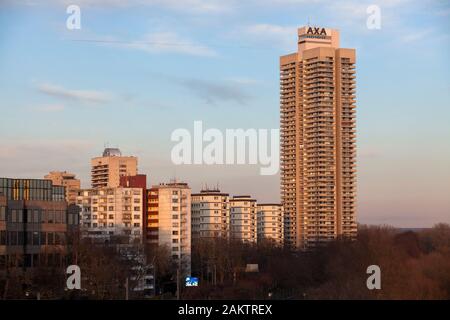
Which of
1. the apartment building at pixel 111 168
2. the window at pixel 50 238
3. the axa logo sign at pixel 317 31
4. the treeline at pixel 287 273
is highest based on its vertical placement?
the axa logo sign at pixel 317 31

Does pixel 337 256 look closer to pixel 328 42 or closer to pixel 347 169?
pixel 347 169

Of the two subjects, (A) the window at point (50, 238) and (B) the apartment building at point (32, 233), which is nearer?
(B) the apartment building at point (32, 233)

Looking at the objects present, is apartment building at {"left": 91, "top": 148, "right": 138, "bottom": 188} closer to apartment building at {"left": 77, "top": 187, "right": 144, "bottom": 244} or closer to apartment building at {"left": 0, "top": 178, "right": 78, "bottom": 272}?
apartment building at {"left": 77, "top": 187, "right": 144, "bottom": 244}

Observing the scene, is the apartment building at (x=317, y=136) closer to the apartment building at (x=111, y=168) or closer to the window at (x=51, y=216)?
the apartment building at (x=111, y=168)

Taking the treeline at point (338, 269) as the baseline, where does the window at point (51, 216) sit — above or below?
above

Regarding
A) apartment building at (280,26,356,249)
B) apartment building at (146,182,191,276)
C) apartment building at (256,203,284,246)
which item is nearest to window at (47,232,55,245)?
apartment building at (146,182,191,276)

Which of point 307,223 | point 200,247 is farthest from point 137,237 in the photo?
point 307,223

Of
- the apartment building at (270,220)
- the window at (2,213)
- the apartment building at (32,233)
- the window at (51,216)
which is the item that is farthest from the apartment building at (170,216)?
the window at (2,213)
